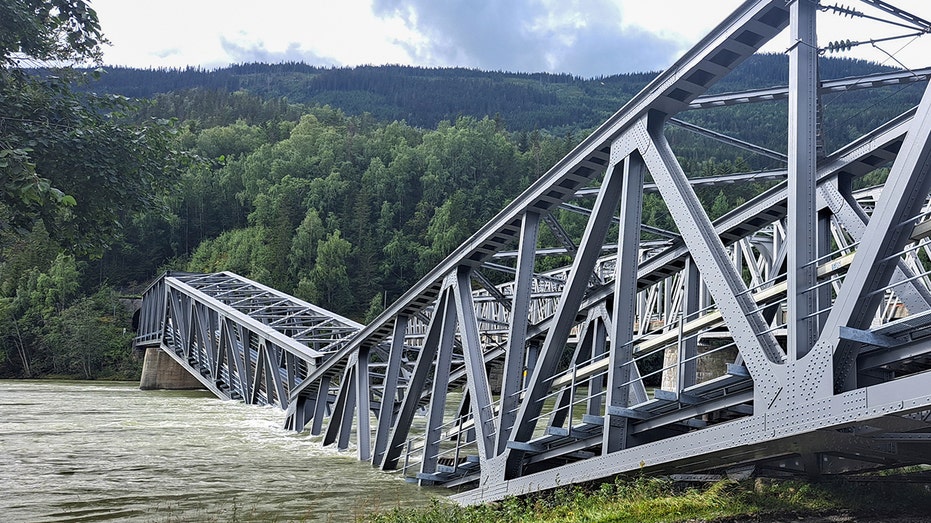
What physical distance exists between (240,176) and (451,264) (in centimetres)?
12766

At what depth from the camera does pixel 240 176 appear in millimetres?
139000

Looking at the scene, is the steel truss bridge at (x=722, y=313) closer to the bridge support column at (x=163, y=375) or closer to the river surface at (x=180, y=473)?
the river surface at (x=180, y=473)

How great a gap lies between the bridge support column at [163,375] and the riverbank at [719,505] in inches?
2185

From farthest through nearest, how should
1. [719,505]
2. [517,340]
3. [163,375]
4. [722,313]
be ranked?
[163,375], [517,340], [719,505], [722,313]

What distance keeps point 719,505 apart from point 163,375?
5873 cm

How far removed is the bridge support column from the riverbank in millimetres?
55507

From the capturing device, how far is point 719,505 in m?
11.4

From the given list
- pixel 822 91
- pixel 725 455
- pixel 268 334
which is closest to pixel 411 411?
pixel 725 455

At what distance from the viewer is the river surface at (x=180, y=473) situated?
15758mm

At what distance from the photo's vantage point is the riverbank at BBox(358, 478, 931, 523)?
35.1 feet

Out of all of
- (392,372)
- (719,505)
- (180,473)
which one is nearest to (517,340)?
(719,505)

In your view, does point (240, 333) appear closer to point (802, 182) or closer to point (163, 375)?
point (163, 375)

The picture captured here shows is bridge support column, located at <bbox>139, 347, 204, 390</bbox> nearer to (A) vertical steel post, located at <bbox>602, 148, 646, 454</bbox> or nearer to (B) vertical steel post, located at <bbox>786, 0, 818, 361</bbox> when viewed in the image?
(A) vertical steel post, located at <bbox>602, 148, 646, 454</bbox>

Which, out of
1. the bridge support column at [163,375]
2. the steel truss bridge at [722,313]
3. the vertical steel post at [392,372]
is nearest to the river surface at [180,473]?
the vertical steel post at [392,372]
